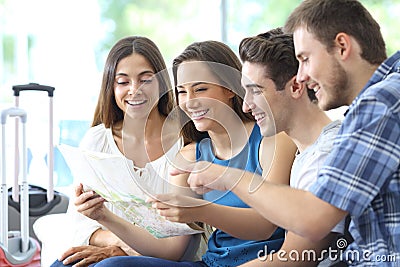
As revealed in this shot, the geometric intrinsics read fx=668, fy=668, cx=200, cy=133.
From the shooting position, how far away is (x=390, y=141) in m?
1.19

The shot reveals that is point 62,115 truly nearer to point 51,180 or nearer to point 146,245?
point 51,180

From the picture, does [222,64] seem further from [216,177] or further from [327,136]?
[216,177]

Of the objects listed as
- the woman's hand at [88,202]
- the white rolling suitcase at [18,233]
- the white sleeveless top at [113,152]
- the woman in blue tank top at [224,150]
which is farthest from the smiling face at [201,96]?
the white rolling suitcase at [18,233]

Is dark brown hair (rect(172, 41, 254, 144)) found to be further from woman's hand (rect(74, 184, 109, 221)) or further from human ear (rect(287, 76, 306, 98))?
woman's hand (rect(74, 184, 109, 221))

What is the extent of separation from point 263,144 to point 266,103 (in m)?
0.15

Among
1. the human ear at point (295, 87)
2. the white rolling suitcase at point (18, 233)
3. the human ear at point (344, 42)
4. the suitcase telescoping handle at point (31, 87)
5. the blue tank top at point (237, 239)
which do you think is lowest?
the white rolling suitcase at point (18, 233)

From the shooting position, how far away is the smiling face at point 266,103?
1563 millimetres

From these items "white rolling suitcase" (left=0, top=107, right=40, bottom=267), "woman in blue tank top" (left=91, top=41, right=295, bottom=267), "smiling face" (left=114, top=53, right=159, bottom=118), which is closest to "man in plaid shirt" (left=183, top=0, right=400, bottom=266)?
"woman in blue tank top" (left=91, top=41, right=295, bottom=267)

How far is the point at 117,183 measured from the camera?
1541mm

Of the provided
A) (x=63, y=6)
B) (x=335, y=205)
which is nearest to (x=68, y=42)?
(x=63, y=6)

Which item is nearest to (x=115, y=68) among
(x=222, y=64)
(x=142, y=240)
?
(x=222, y=64)

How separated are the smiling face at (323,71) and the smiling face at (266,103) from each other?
0.70 ft

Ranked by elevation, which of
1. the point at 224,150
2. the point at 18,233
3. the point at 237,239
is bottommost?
the point at 18,233

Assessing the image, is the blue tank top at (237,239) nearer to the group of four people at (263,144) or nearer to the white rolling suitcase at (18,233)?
the group of four people at (263,144)
